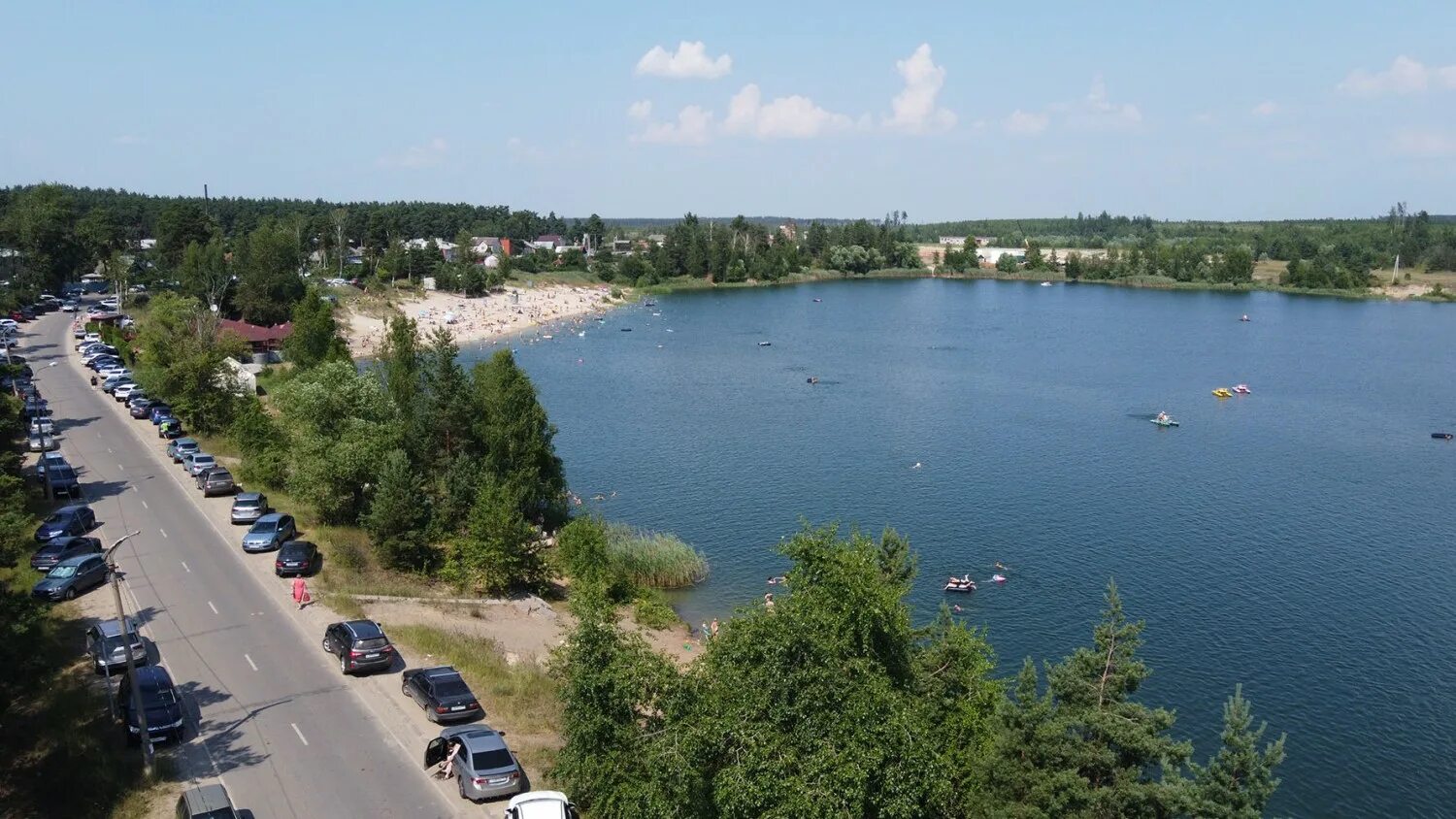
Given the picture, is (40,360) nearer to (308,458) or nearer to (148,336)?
(148,336)

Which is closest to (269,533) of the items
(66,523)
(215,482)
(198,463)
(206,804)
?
(66,523)

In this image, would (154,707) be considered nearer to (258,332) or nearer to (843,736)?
(843,736)

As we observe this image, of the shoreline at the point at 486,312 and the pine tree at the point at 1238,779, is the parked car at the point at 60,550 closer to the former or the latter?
the pine tree at the point at 1238,779

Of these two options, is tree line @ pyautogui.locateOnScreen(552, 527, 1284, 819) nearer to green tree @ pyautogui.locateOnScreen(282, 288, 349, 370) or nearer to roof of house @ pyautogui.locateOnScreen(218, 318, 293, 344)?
green tree @ pyautogui.locateOnScreen(282, 288, 349, 370)

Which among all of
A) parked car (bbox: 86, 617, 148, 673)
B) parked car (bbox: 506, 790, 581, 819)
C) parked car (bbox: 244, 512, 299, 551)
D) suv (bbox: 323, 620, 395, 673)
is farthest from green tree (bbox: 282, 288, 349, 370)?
parked car (bbox: 506, 790, 581, 819)

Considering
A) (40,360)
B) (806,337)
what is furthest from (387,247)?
(40,360)

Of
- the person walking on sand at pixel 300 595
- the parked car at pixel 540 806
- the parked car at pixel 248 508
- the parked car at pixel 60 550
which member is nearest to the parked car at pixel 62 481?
the parked car at pixel 60 550
